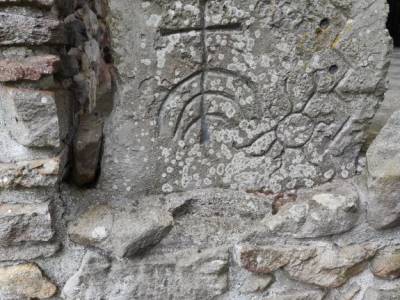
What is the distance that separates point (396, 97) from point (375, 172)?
0.66m

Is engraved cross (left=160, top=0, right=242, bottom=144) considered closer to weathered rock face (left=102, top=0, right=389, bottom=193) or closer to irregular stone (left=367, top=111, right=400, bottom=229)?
weathered rock face (left=102, top=0, right=389, bottom=193)

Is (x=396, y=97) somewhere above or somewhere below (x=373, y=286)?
above

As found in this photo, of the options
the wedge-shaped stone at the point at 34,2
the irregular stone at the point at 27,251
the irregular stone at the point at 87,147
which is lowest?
the irregular stone at the point at 27,251

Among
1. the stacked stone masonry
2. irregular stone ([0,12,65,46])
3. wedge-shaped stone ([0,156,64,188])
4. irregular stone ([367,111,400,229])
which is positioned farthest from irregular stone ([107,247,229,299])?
irregular stone ([0,12,65,46])

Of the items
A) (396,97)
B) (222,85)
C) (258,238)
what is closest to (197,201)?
(258,238)

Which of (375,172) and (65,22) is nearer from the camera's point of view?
(65,22)

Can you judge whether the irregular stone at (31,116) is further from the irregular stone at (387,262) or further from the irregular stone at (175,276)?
the irregular stone at (387,262)

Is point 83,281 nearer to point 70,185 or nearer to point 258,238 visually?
point 70,185

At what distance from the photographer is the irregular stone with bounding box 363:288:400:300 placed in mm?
1087

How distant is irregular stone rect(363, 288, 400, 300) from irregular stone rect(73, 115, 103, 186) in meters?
0.76

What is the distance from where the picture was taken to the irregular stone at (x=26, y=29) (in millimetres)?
741

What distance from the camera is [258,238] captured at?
3.32 feet

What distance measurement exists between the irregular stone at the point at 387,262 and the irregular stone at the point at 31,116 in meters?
0.82

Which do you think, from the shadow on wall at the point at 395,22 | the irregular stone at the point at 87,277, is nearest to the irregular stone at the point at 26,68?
the irregular stone at the point at 87,277
